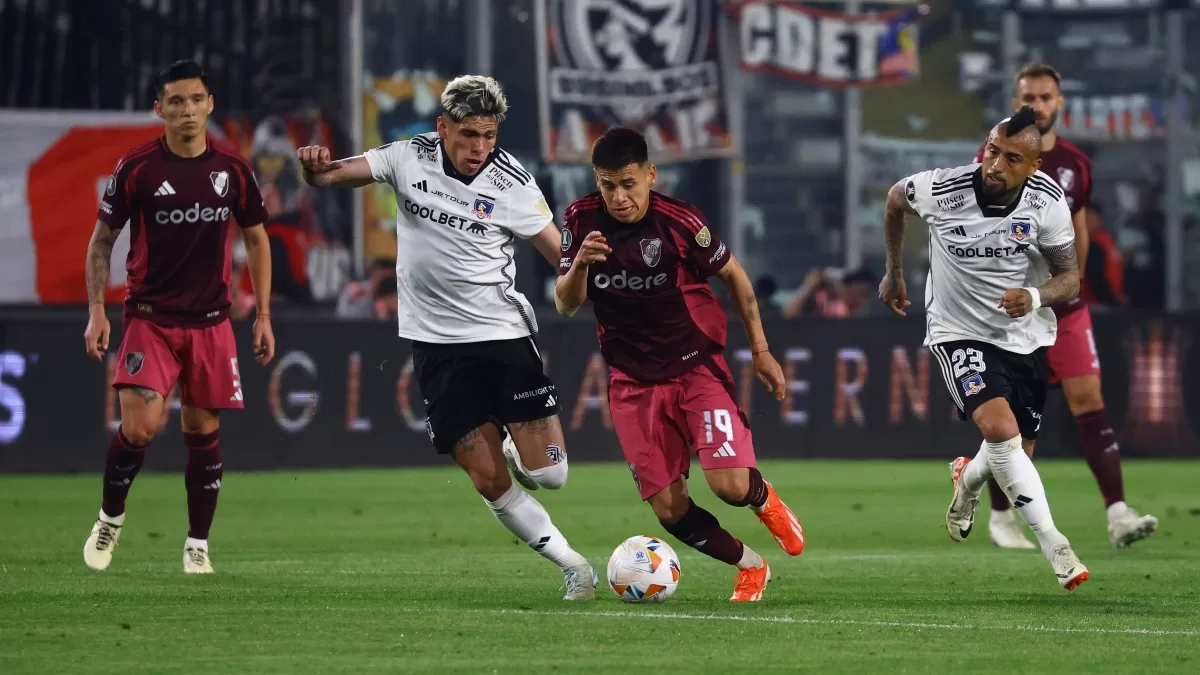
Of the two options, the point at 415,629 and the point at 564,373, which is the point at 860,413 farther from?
the point at 415,629

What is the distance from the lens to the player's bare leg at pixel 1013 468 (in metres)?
9.07

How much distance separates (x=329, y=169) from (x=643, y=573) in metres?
2.10

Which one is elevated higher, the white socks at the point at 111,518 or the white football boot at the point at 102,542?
the white socks at the point at 111,518

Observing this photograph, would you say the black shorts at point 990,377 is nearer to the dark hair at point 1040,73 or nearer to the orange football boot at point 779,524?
the orange football boot at point 779,524

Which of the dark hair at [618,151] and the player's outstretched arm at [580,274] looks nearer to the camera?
the player's outstretched arm at [580,274]

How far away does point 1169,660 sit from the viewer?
7051mm

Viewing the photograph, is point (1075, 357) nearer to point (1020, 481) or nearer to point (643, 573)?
point (1020, 481)

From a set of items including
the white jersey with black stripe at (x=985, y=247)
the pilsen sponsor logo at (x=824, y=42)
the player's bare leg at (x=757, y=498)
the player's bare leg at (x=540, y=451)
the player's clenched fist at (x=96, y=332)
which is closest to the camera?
the player's bare leg at (x=757, y=498)

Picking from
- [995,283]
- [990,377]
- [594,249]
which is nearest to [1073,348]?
[995,283]

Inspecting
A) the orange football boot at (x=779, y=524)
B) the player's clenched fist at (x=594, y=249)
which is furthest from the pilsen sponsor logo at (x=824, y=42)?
the player's clenched fist at (x=594, y=249)

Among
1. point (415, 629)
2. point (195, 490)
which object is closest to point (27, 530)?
point (195, 490)

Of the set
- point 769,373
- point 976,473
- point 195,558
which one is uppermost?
point 769,373

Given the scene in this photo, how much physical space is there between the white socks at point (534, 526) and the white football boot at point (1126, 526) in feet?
12.5

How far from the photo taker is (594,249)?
8.11m
